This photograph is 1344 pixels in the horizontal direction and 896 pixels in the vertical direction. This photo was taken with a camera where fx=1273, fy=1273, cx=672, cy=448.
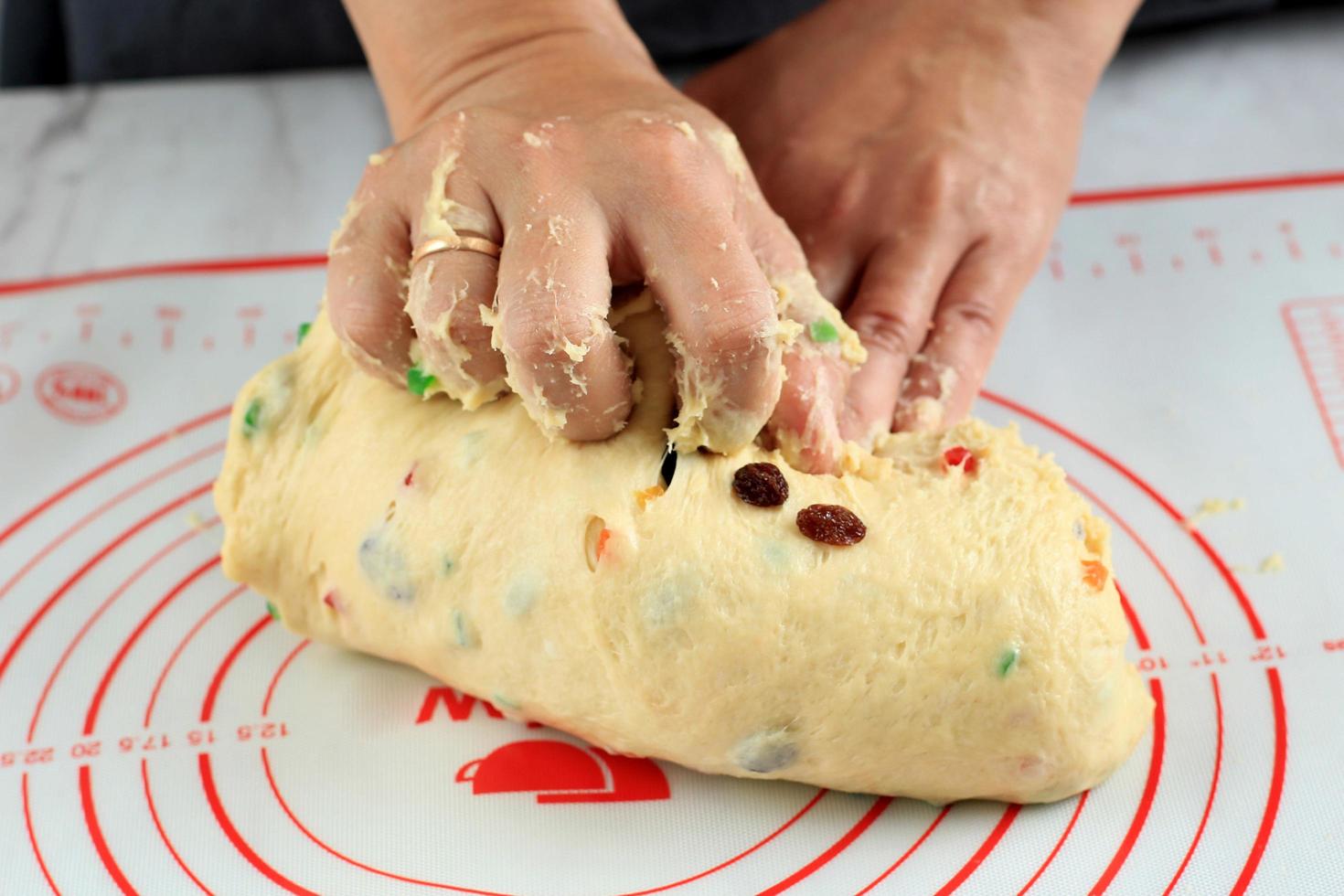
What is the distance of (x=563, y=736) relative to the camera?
1.60 metres

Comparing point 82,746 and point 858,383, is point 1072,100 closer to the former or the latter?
point 858,383

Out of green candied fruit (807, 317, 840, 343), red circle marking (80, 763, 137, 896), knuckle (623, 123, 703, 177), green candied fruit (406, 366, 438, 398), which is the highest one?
knuckle (623, 123, 703, 177)

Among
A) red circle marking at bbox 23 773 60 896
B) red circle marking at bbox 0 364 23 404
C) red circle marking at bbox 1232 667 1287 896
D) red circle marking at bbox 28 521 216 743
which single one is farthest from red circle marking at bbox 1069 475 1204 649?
red circle marking at bbox 0 364 23 404

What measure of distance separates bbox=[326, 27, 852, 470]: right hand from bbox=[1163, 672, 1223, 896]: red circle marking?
0.61m

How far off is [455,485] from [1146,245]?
143cm

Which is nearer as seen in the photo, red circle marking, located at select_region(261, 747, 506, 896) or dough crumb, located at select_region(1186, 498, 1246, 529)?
red circle marking, located at select_region(261, 747, 506, 896)

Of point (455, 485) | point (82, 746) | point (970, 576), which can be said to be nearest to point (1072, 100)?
point (970, 576)

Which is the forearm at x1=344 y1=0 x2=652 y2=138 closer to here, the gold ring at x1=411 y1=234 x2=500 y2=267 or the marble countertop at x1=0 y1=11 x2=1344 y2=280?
the gold ring at x1=411 y1=234 x2=500 y2=267

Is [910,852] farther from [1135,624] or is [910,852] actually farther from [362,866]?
[362,866]

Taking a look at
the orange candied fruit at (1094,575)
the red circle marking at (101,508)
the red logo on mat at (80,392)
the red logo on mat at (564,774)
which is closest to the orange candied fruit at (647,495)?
the red logo on mat at (564,774)

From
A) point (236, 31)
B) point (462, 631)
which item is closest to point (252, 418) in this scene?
point (462, 631)

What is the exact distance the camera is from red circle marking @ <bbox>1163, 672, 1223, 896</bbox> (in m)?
1.44

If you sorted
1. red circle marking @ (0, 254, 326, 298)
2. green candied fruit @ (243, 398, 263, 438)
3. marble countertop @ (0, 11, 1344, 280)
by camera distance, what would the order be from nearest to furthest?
green candied fruit @ (243, 398, 263, 438) → red circle marking @ (0, 254, 326, 298) → marble countertop @ (0, 11, 1344, 280)

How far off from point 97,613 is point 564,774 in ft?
2.45
